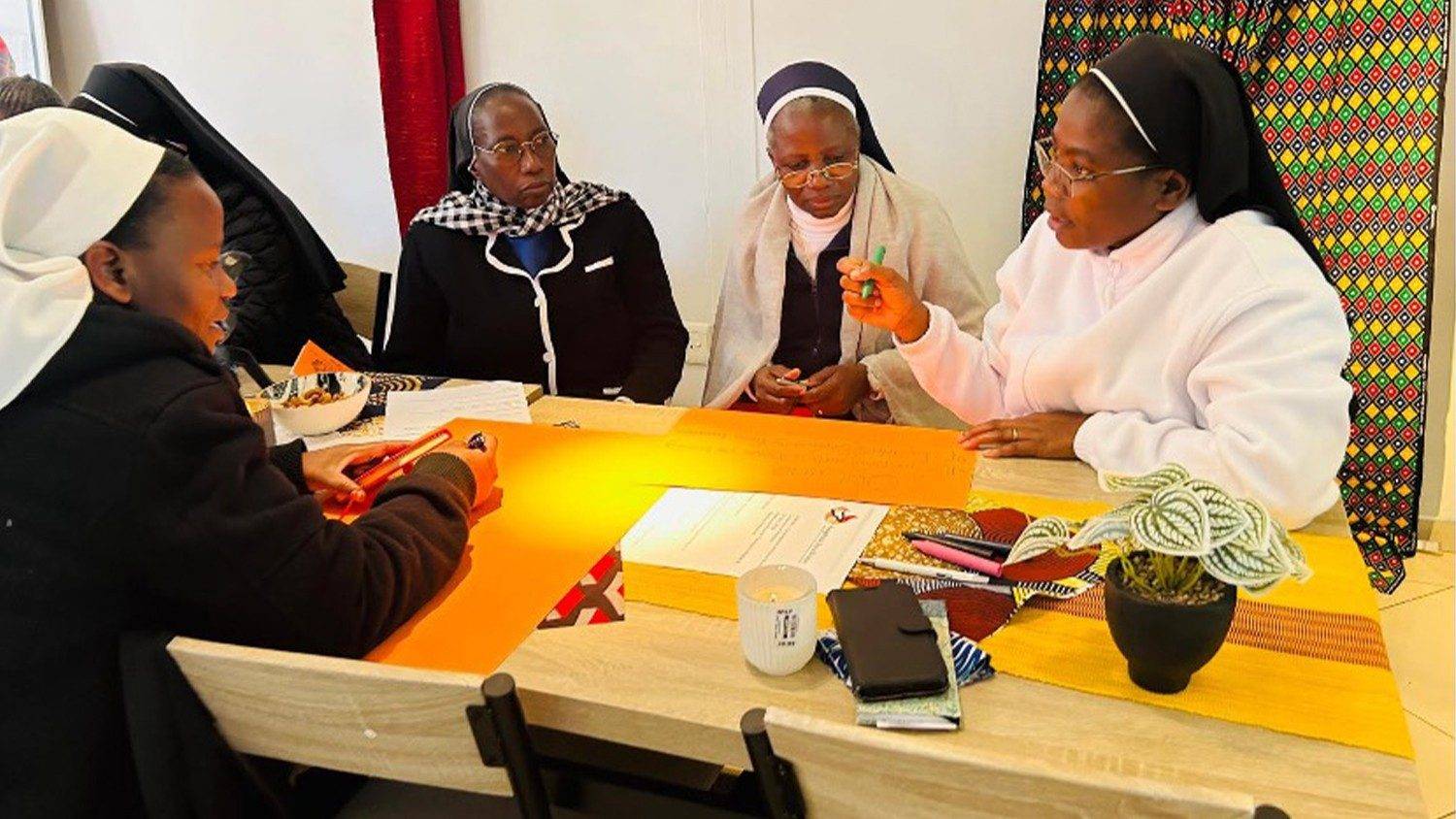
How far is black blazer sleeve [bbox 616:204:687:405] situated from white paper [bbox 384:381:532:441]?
567 mm

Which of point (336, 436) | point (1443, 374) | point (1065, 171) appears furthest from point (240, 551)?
point (1443, 374)

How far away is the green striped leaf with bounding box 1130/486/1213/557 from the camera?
964 mm

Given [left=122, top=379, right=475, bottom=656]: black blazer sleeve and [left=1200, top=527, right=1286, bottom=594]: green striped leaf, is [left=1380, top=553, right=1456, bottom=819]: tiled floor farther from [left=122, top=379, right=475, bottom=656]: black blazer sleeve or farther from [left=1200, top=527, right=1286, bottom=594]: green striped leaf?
[left=122, top=379, right=475, bottom=656]: black blazer sleeve

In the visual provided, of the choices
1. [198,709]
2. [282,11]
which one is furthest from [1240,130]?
[282,11]

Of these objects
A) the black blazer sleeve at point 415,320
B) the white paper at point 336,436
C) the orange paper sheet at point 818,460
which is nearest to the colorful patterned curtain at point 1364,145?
the orange paper sheet at point 818,460

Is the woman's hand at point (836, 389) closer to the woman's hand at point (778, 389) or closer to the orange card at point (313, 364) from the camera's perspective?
the woman's hand at point (778, 389)

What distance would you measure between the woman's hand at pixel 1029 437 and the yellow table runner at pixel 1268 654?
35cm

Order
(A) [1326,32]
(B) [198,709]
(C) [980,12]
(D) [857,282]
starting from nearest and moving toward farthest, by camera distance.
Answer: (B) [198,709], (D) [857,282], (A) [1326,32], (C) [980,12]

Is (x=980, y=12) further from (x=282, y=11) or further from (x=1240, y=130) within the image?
(x=282, y=11)

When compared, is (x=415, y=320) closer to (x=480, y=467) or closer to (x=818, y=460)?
(x=480, y=467)

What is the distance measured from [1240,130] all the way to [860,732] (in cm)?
104

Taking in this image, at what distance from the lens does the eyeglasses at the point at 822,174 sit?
2.23m

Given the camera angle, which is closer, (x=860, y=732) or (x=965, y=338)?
(x=860, y=732)

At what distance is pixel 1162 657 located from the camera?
1.01 meters
